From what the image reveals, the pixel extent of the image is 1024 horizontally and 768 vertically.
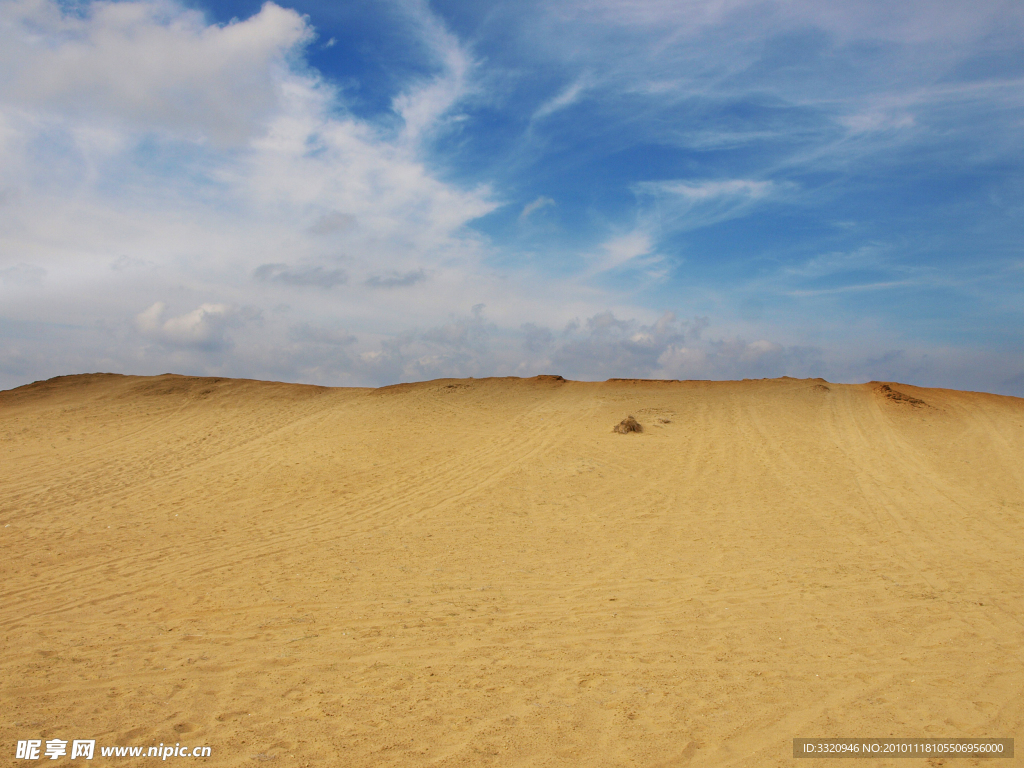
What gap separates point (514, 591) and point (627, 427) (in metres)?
11.6

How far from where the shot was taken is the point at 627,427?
18500mm

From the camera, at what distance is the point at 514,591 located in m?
7.65

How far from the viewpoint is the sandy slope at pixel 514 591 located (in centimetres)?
453

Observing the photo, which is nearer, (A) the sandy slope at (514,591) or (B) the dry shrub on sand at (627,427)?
(A) the sandy slope at (514,591)

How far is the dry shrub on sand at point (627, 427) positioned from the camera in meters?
18.4

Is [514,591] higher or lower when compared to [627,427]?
lower

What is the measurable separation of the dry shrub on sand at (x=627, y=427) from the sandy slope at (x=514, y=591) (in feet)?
Result: 1.49

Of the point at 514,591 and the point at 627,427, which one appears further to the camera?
the point at 627,427

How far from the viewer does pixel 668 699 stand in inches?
192

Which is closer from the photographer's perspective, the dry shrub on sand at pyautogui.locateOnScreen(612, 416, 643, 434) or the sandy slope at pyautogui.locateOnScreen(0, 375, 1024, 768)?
the sandy slope at pyautogui.locateOnScreen(0, 375, 1024, 768)

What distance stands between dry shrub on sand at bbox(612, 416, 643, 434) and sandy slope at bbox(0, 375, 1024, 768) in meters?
0.45

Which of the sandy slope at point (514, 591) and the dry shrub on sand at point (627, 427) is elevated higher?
the dry shrub on sand at point (627, 427)

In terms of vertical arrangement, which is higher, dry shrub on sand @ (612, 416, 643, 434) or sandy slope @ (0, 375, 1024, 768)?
dry shrub on sand @ (612, 416, 643, 434)

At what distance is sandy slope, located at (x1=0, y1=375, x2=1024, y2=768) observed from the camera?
4.53 m
